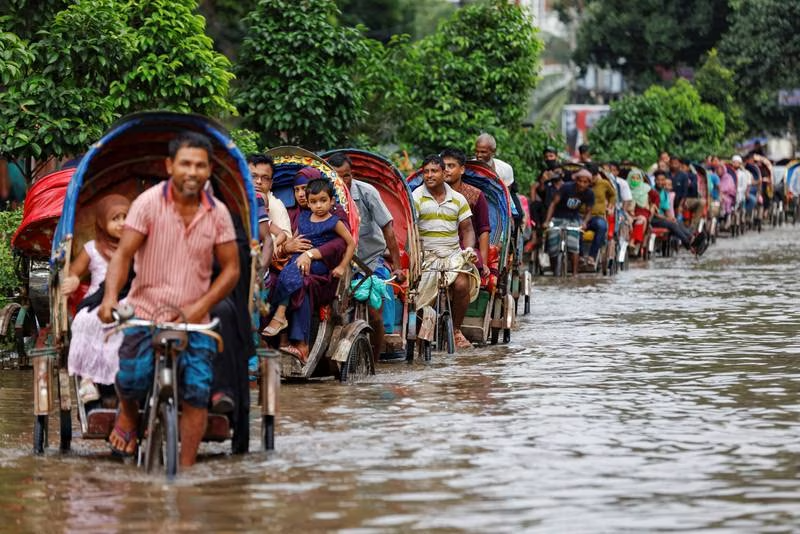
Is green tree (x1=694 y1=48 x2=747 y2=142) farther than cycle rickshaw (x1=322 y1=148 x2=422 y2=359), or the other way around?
green tree (x1=694 y1=48 x2=747 y2=142)

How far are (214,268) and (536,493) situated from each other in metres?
2.00

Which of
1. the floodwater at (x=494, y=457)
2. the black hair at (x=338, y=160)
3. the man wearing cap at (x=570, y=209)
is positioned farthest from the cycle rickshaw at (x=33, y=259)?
the man wearing cap at (x=570, y=209)

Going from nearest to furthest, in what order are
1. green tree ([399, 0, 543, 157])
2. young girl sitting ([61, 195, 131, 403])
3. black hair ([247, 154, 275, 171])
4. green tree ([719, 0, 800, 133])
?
1. young girl sitting ([61, 195, 131, 403])
2. black hair ([247, 154, 275, 171])
3. green tree ([399, 0, 543, 157])
4. green tree ([719, 0, 800, 133])

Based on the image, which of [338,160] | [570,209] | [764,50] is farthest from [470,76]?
[764,50]

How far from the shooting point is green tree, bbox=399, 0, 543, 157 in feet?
88.5

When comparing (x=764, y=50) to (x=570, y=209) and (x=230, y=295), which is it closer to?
(x=570, y=209)

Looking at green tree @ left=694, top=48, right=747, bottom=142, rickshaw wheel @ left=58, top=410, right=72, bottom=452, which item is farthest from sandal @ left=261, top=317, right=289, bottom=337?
green tree @ left=694, top=48, right=747, bottom=142

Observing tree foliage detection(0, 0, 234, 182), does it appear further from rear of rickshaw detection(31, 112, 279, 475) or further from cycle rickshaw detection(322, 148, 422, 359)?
rear of rickshaw detection(31, 112, 279, 475)

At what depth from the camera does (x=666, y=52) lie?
5438cm

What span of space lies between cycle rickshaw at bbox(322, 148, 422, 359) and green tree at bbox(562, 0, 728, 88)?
39.5 metres

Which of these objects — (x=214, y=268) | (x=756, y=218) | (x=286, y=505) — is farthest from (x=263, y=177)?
(x=756, y=218)

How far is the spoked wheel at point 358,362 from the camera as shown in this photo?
12633mm

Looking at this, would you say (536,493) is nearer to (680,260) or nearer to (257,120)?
(257,120)

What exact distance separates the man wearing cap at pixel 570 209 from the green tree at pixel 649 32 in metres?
29.7
